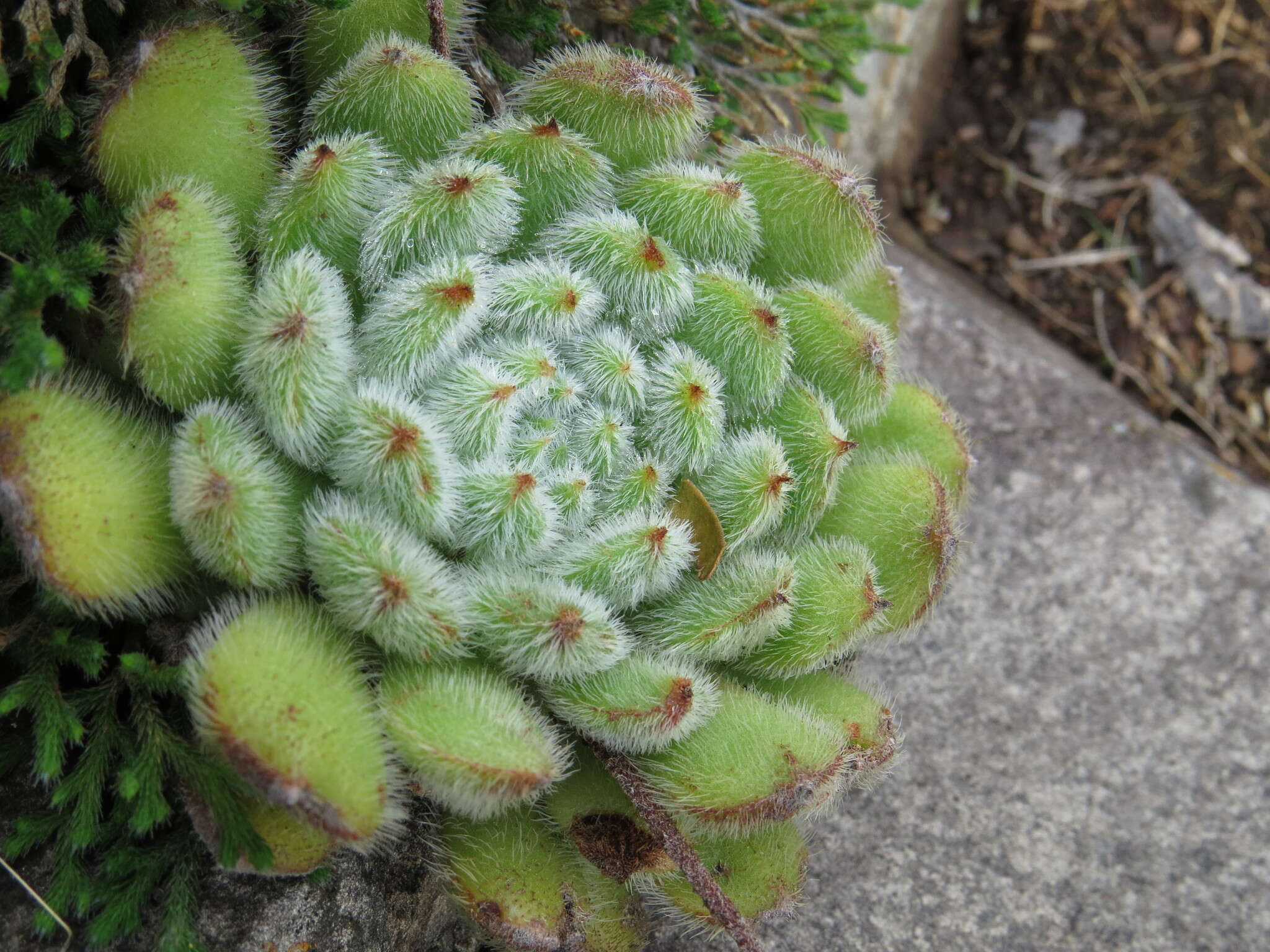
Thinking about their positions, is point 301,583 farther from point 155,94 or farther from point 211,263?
point 155,94

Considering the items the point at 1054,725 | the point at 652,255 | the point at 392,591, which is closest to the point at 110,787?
the point at 392,591

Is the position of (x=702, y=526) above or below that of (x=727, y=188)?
below

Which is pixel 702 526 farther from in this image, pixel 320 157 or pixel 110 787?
pixel 110 787

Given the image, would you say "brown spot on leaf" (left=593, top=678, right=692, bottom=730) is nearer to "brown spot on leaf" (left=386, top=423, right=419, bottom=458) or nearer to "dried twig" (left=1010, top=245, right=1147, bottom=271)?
"brown spot on leaf" (left=386, top=423, right=419, bottom=458)

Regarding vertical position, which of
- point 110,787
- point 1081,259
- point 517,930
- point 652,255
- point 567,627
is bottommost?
point 1081,259

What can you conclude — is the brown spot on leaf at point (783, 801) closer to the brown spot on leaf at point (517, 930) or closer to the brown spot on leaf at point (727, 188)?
the brown spot on leaf at point (517, 930)

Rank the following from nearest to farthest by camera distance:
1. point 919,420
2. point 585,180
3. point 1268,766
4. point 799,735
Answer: point 799,735 < point 585,180 < point 919,420 < point 1268,766

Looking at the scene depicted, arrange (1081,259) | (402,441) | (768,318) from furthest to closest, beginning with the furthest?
1. (1081,259)
2. (768,318)
3. (402,441)

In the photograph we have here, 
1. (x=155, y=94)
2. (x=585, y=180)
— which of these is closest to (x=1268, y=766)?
(x=585, y=180)
